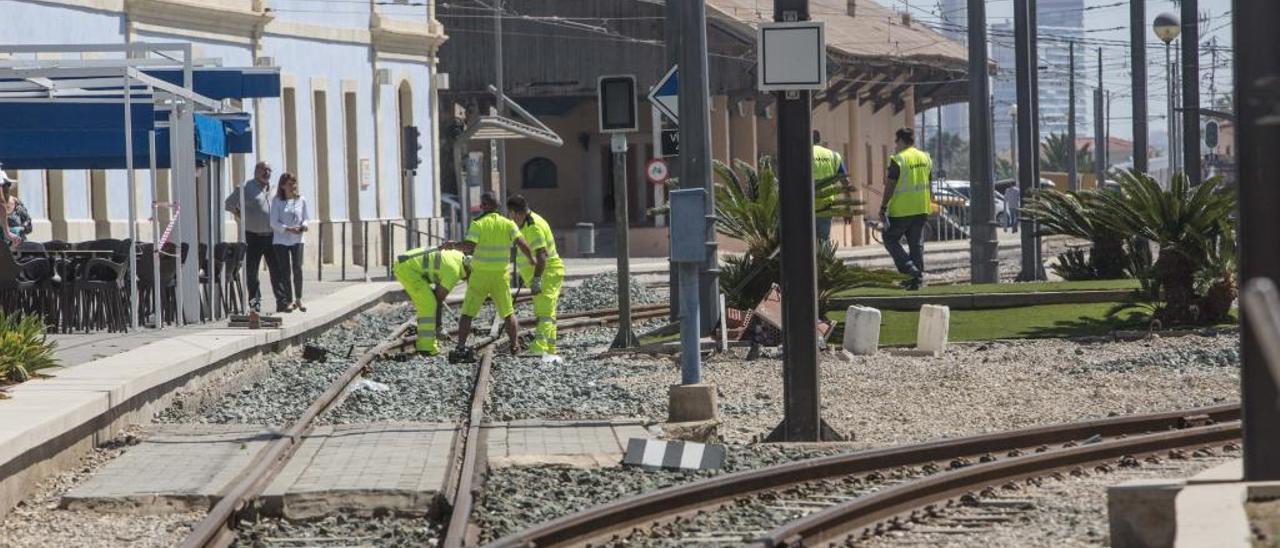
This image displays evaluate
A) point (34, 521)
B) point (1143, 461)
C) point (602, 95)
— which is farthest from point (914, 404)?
point (34, 521)

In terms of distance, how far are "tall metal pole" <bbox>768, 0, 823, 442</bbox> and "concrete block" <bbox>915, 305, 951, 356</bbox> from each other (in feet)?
18.2

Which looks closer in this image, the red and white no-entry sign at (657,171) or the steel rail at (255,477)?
the steel rail at (255,477)

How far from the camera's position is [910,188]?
2444 centimetres

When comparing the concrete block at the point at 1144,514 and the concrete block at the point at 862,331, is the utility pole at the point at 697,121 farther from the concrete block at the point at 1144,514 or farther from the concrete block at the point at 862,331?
the concrete block at the point at 1144,514

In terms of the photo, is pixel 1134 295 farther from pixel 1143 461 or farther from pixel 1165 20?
pixel 1165 20

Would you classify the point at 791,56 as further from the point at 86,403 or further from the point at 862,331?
the point at 862,331

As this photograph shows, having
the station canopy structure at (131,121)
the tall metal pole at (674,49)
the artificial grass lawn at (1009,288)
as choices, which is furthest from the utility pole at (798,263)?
the artificial grass lawn at (1009,288)

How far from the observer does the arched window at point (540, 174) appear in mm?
62750

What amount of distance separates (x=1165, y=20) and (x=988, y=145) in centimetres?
806

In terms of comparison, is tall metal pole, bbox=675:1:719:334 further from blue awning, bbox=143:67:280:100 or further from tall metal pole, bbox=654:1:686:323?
blue awning, bbox=143:67:280:100

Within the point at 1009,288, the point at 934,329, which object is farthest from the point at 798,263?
the point at 1009,288

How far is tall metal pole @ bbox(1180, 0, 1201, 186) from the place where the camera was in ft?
111

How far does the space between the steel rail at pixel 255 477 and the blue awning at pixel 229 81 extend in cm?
767

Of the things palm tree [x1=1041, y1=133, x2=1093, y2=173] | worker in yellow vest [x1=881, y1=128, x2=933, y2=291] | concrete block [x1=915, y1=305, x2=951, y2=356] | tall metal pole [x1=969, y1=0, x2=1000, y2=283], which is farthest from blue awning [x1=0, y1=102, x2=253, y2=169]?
palm tree [x1=1041, y1=133, x2=1093, y2=173]
